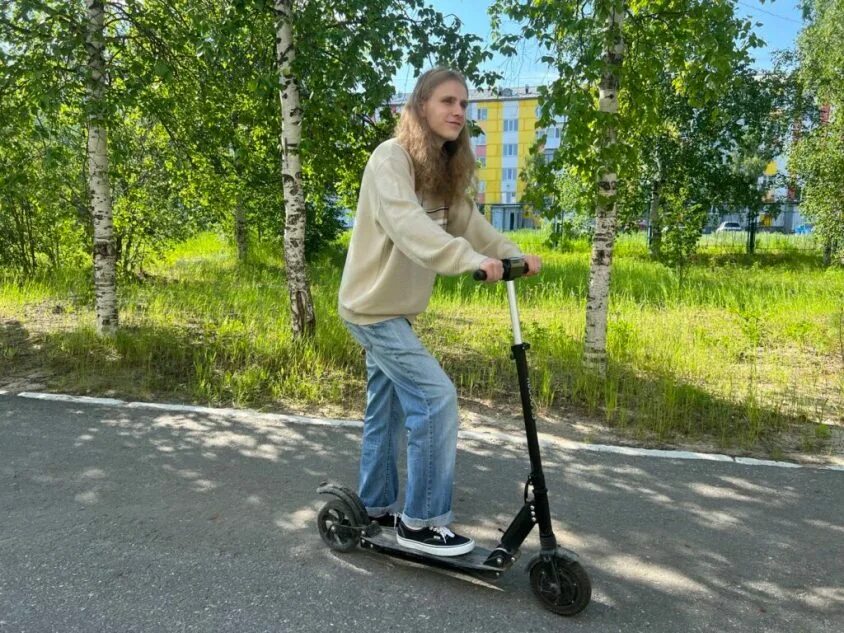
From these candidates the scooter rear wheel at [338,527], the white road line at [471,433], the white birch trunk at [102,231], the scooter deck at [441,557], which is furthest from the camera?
the white birch trunk at [102,231]

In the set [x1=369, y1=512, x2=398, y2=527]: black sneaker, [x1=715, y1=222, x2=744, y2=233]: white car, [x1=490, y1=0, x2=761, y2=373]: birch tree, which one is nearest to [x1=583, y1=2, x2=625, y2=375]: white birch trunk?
[x1=490, y1=0, x2=761, y2=373]: birch tree

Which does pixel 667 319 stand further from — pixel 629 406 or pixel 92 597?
pixel 92 597

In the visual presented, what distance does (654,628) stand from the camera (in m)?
2.52

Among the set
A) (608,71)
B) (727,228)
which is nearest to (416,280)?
(608,71)

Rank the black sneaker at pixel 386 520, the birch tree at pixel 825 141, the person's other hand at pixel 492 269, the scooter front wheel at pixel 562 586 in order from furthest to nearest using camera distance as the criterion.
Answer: the birch tree at pixel 825 141 < the black sneaker at pixel 386 520 < the scooter front wheel at pixel 562 586 < the person's other hand at pixel 492 269

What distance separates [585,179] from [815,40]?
17.6 metres

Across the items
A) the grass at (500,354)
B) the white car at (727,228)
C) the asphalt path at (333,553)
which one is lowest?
the asphalt path at (333,553)

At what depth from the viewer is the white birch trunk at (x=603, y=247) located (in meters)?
5.71

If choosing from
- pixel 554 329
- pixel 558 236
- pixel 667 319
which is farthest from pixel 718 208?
pixel 558 236

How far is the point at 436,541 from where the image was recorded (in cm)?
279

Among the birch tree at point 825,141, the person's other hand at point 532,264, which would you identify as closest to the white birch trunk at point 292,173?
the person's other hand at point 532,264

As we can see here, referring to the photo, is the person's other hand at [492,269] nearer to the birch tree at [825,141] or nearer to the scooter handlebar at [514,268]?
the scooter handlebar at [514,268]

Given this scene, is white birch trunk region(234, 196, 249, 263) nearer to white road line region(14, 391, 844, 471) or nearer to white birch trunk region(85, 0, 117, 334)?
white birch trunk region(85, 0, 117, 334)

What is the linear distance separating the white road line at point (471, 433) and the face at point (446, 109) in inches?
100
